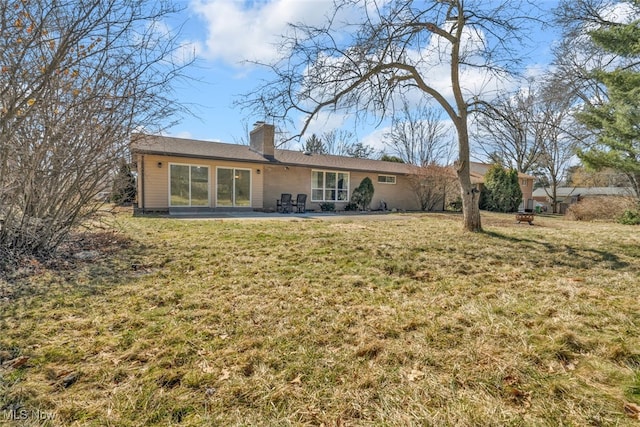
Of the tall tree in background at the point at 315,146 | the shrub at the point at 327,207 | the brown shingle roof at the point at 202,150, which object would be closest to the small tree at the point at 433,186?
the shrub at the point at 327,207

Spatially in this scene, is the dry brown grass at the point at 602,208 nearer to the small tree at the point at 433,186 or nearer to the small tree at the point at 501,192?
the small tree at the point at 501,192

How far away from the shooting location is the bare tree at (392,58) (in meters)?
6.54

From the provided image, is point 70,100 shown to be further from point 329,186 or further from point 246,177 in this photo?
point 329,186

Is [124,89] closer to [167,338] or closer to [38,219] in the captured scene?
[38,219]

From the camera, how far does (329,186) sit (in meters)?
17.1

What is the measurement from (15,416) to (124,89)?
454cm

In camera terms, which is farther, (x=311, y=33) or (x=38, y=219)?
(x=311, y=33)

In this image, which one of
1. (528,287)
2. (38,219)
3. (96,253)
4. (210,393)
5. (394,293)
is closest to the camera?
(210,393)

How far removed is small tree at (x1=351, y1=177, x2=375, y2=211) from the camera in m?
17.3

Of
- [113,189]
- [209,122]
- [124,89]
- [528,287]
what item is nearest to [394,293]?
[528,287]

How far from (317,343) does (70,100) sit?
4712 millimetres

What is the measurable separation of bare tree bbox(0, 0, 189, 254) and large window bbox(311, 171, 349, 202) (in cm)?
1136

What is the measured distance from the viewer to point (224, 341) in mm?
2344

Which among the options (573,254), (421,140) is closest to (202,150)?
(573,254)
